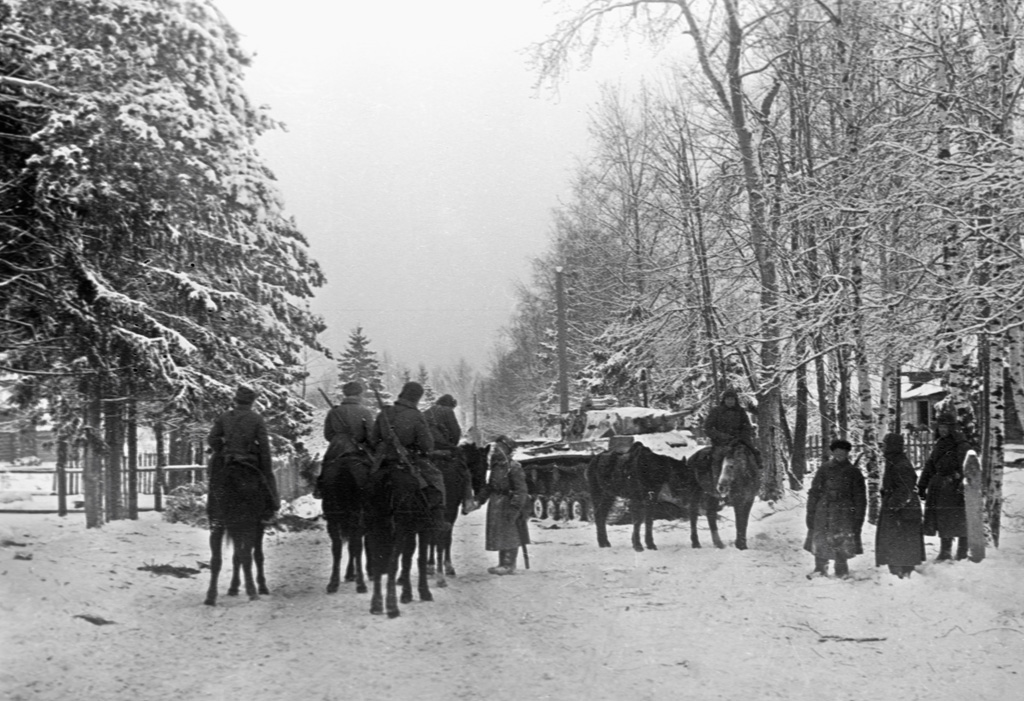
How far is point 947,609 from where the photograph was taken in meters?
9.37

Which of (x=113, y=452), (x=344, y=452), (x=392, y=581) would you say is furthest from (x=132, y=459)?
(x=392, y=581)

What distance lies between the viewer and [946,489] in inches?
465

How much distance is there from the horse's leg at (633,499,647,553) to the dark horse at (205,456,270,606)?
5.90m

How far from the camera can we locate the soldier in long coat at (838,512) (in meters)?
11.5

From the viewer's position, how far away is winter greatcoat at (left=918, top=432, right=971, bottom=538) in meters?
11.6

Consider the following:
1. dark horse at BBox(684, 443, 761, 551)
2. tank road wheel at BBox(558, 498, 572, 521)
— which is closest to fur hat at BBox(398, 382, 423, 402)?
dark horse at BBox(684, 443, 761, 551)

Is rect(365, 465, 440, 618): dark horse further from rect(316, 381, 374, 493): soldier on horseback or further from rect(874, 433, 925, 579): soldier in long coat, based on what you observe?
rect(874, 433, 925, 579): soldier in long coat

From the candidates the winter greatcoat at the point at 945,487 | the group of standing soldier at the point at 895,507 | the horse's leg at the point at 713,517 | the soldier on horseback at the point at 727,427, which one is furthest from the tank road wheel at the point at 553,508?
the winter greatcoat at the point at 945,487

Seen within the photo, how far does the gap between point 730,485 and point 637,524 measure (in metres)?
1.42

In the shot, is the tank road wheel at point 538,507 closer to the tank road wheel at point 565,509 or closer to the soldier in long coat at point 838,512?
the tank road wheel at point 565,509

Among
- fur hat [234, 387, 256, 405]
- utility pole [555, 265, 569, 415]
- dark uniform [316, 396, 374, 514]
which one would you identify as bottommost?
dark uniform [316, 396, 374, 514]

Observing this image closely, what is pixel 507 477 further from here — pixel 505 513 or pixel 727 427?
pixel 727 427

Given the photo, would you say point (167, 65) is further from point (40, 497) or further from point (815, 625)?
point (40, 497)

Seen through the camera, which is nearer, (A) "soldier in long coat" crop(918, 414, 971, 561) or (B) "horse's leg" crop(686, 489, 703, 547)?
(A) "soldier in long coat" crop(918, 414, 971, 561)
